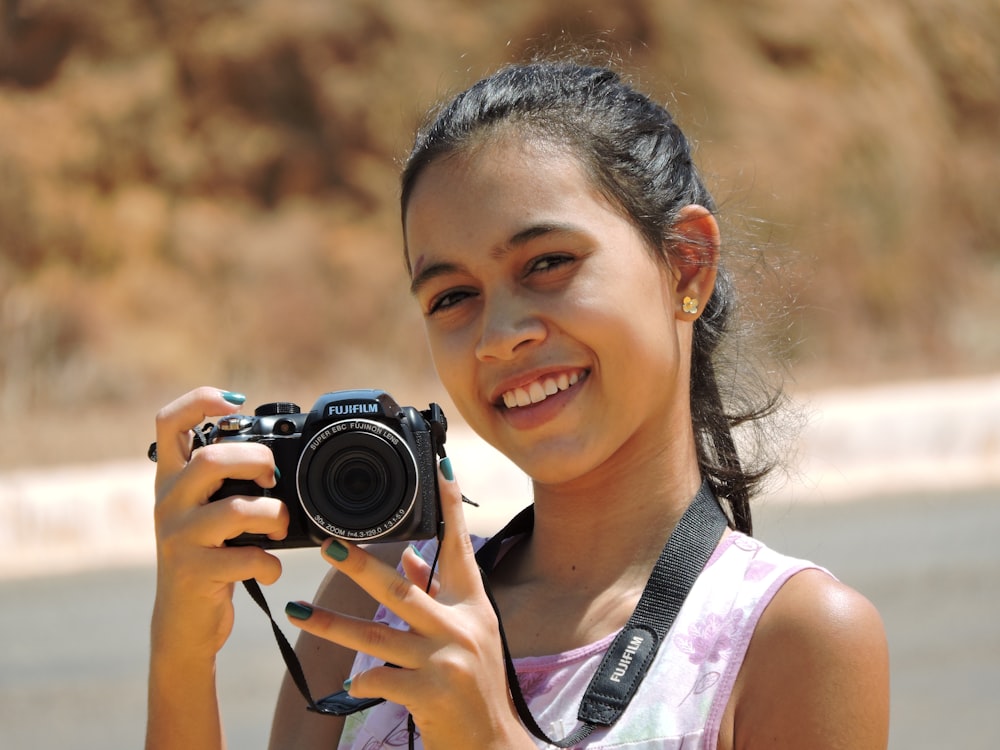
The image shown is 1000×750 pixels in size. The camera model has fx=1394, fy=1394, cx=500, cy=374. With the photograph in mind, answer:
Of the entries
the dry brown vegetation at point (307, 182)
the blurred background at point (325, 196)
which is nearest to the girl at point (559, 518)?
the blurred background at point (325, 196)

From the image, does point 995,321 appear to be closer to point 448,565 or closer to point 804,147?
point 804,147

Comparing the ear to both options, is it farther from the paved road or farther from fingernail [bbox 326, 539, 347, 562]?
the paved road

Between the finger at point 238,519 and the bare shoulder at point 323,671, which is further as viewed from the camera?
the bare shoulder at point 323,671

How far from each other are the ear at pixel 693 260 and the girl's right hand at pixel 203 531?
59 centimetres

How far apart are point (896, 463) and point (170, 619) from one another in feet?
35.3

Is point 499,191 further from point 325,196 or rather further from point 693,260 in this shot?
point 325,196

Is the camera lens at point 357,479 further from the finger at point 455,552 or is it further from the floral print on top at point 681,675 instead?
the floral print on top at point 681,675

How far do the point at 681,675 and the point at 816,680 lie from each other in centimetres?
15

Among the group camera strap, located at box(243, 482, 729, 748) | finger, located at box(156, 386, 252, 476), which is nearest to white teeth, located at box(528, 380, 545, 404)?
camera strap, located at box(243, 482, 729, 748)

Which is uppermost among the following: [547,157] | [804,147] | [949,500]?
[804,147]

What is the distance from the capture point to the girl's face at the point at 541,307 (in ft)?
5.45

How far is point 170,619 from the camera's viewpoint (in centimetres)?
162

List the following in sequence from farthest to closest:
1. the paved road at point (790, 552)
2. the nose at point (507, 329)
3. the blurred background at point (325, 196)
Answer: the blurred background at point (325, 196) → the paved road at point (790, 552) → the nose at point (507, 329)

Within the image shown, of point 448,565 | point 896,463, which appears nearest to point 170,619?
point 448,565
